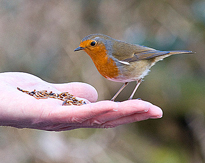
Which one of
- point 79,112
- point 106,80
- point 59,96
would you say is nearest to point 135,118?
point 79,112

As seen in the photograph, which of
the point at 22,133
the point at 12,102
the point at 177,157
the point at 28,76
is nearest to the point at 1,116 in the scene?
the point at 12,102

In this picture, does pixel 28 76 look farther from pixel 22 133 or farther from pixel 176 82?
pixel 176 82

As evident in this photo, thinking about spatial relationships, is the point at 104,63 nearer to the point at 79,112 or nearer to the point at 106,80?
the point at 79,112

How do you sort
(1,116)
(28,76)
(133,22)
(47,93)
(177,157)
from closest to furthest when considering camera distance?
(1,116) < (47,93) < (28,76) < (177,157) < (133,22)

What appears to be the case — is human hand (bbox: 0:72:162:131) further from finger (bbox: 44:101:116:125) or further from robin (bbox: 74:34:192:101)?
robin (bbox: 74:34:192:101)

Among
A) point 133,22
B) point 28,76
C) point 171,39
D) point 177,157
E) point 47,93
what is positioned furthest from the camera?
point 133,22
